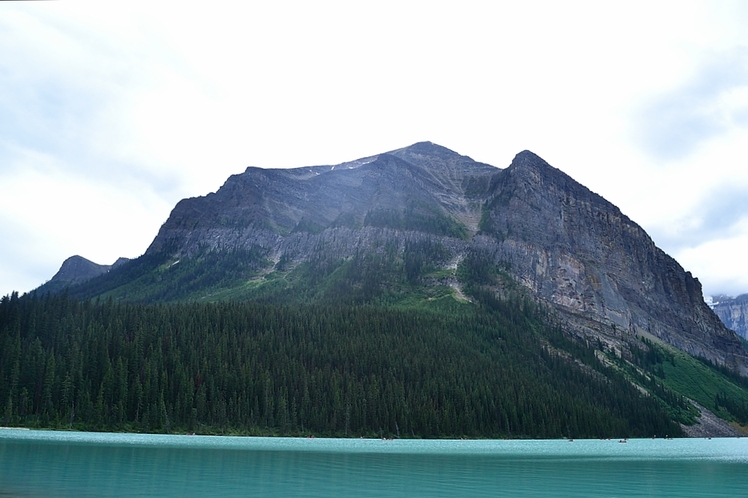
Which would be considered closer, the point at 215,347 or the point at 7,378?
the point at 7,378

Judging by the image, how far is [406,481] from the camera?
60.1m

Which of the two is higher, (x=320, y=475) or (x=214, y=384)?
(x=214, y=384)

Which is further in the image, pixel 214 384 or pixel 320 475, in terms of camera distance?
pixel 214 384

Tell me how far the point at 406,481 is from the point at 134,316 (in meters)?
150

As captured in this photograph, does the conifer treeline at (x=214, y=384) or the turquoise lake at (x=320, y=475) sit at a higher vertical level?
the conifer treeline at (x=214, y=384)

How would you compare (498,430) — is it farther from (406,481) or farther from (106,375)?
(406,481)

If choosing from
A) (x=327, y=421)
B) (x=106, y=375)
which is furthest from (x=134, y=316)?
(x=327, y=421)

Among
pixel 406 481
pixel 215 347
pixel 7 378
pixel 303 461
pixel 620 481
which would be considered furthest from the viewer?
pixel 215 347

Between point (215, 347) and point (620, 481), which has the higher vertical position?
point (215, 347)

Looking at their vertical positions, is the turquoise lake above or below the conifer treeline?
below

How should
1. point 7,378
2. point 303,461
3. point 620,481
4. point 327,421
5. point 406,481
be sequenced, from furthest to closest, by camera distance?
point 327,421
point 7,378
point 303,461
point 620,481
point 406,481

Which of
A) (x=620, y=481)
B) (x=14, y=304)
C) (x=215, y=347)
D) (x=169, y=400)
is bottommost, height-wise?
(x=620, y=481)

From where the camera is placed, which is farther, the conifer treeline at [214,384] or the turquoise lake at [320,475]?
the conifer treeline at [214,384]

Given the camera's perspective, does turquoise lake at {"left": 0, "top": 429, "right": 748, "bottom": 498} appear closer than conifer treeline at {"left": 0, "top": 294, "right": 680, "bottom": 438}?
Yes
